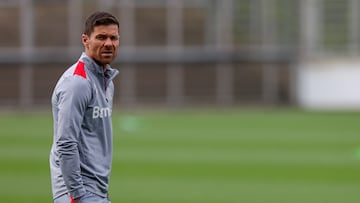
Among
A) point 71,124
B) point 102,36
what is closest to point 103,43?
point 102,36

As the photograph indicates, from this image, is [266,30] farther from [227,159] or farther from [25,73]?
[227,159]

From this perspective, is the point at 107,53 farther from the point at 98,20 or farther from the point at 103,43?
the point at 98,20

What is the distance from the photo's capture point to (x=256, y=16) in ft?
120

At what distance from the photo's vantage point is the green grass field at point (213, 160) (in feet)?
42.3

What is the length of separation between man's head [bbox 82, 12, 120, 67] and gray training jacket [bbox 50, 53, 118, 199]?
0.08 m

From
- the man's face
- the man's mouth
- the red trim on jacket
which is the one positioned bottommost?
the red trim on jacket

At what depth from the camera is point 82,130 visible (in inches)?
223

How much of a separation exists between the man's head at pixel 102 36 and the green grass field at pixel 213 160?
259 inches

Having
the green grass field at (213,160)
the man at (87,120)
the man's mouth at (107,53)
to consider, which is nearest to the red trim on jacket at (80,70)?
the man at (87,120)

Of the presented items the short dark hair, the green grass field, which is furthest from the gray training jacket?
the green grass field

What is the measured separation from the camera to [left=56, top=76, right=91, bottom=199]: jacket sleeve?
5469 mm

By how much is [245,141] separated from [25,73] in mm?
17196

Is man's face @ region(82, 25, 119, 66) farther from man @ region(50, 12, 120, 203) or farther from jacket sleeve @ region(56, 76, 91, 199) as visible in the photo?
jacket sleeve @ region(56, 76, 91, 199)

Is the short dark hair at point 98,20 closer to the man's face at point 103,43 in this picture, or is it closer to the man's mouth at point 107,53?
the man's face at point 103,43
